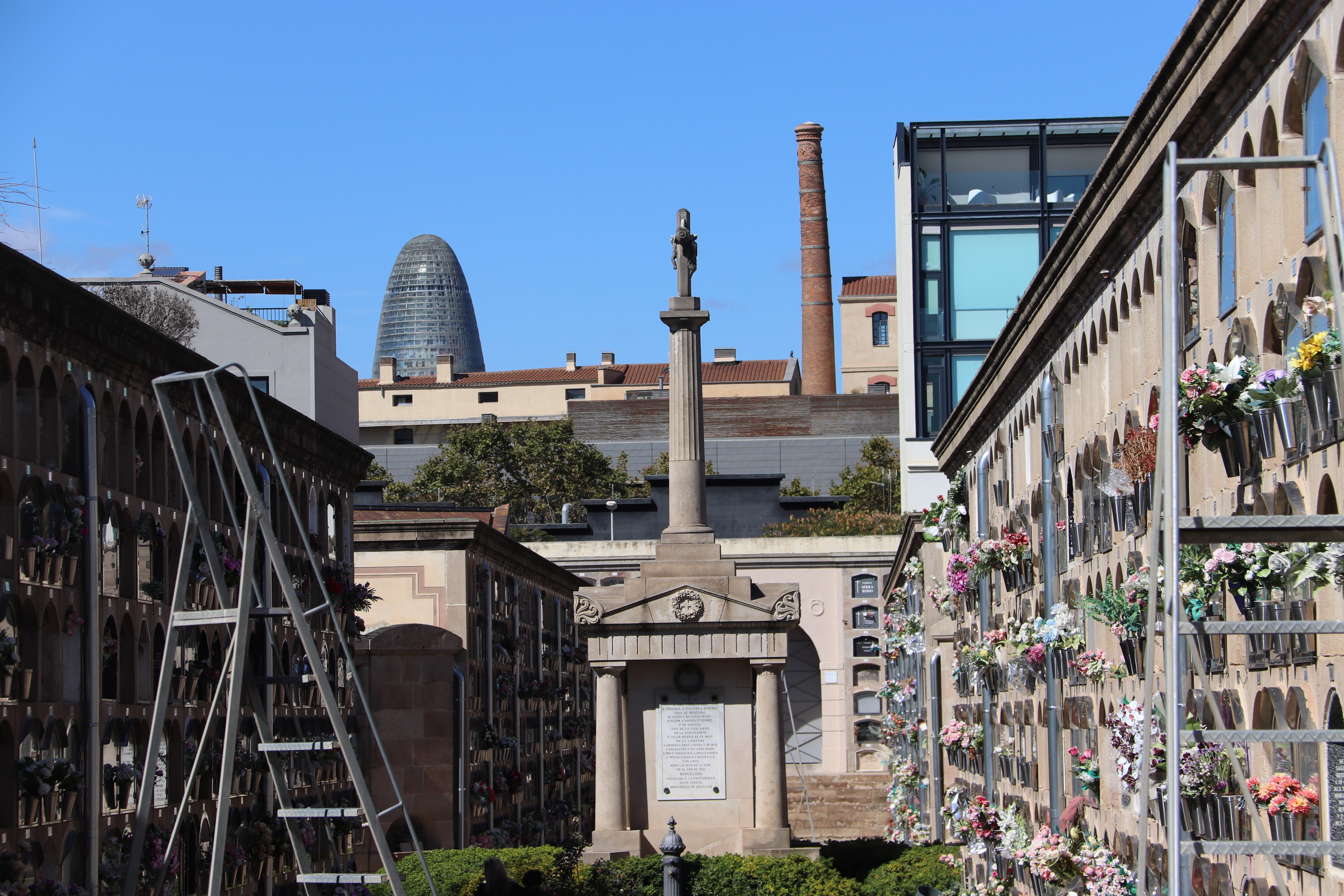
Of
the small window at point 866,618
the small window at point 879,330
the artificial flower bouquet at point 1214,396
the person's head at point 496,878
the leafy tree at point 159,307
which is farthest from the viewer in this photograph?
the small window at point 879,330

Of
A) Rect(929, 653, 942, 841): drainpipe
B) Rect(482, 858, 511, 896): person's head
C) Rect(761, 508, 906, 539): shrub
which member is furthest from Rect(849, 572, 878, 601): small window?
Rect(482, 858, 511, 896): person's head

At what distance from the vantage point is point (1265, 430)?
31.6ft

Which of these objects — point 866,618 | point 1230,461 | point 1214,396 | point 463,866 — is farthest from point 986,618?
point 866,618

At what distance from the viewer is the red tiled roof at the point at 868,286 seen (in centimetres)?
9594

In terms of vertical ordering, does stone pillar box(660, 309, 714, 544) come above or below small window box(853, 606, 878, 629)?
above

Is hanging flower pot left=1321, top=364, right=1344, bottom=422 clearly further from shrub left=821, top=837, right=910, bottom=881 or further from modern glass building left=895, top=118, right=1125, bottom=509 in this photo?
modern glass building left=895, top=118, right=1125, bottom=509

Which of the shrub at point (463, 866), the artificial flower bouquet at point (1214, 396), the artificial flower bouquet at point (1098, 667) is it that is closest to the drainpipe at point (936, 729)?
the shrub at point (463, 866)

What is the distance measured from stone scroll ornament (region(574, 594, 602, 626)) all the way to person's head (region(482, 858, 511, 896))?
39.0 ft

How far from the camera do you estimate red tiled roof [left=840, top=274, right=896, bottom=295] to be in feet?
315

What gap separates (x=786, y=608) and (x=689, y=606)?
151cm

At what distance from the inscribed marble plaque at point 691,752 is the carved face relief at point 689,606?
4.77ft

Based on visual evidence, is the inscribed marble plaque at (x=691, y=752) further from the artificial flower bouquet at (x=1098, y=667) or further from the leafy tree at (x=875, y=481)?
the leafy tree at (x=875, y=481)

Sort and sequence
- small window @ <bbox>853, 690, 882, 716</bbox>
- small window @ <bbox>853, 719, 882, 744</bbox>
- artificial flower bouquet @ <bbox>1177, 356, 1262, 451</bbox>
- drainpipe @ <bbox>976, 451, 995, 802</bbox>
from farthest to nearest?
small window @ <bbox>853, 690, 882, 716</bbox>
small window @ <bbox>853, 719, 882, 744</bbox>
drainpipe @ <bbox>976, 451, 995, 802</bbox>
artificial flower bouquet @ <bbox>1177, 356, 1262, 451</bbox>

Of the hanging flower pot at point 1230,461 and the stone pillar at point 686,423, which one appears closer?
the hanging flower pot at point 1230,461
